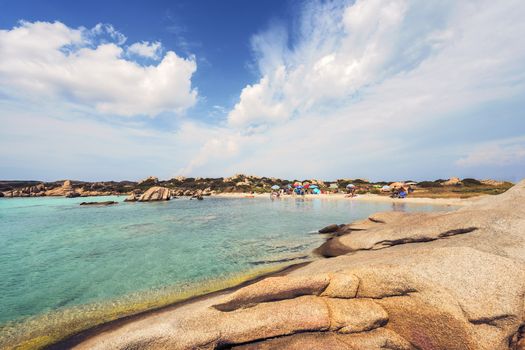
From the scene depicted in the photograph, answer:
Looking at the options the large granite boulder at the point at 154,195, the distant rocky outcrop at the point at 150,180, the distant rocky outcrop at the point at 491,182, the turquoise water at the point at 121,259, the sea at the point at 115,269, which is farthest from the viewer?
the distant rocky outcrop at the point at 150,180

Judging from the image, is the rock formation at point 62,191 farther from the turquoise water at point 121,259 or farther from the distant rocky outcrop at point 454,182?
the distant rocky outcrop at point 454,182

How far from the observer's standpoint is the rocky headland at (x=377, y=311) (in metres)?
5.60

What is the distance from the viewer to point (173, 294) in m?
11.4

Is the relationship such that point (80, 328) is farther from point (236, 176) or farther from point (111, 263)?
point (236, 176)

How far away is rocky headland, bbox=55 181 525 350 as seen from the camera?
5602 millimetres

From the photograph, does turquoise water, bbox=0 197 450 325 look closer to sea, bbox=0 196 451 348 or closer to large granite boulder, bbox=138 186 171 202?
sea, bbox=0 196 451 348

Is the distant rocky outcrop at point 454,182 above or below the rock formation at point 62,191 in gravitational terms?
above

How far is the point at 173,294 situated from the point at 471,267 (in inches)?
455

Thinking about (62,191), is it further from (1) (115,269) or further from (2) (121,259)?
(1) (115,269)

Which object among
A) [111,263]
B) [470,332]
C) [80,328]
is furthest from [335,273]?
[111,263]

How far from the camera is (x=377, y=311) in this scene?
255 inches

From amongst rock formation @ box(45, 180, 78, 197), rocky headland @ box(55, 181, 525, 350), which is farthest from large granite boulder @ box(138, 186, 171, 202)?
rocky headland @ box(55, 181, 525, 350)

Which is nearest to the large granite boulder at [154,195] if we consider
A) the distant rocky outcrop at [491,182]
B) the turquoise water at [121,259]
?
the turquoise water at [121,259]

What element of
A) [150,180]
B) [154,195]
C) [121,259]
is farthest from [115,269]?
[150,180]
